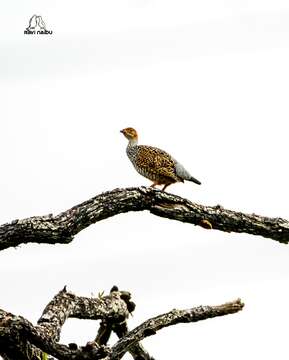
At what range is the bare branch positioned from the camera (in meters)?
11.6

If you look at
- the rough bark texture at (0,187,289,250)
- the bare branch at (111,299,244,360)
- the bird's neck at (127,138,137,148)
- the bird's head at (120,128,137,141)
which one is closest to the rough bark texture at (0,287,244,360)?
the bare branch at (111,299,244,360)

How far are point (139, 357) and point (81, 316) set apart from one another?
1294mm

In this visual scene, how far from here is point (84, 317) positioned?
500 inches

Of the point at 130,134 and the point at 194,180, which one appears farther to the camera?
the point at 130,134

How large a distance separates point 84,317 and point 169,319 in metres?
1.11

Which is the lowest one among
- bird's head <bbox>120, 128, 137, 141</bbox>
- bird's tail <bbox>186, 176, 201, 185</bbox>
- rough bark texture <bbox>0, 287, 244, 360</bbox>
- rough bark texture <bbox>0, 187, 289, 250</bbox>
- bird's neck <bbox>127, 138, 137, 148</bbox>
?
rough bark texture <bbox>0, 287, 244, 360</bbox>

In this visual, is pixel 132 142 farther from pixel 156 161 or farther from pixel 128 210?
pixel 128 210

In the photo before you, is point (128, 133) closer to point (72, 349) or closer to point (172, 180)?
point (172, 180)

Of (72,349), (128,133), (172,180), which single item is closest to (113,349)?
(72,349)

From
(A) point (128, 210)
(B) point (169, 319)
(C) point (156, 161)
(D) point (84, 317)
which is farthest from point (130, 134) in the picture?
(B) point (169, 319)

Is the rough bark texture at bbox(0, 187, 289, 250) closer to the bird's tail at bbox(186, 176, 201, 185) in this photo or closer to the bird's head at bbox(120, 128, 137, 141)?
Answer: the bird's tail at bbox(186, 176, 201, 185)

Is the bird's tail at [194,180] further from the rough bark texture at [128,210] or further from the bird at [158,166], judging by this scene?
the rough bark texture at [128,210]

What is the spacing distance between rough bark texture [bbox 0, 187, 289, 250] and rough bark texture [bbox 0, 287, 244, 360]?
75 centimetres

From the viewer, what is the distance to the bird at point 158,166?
1472 centimetres
